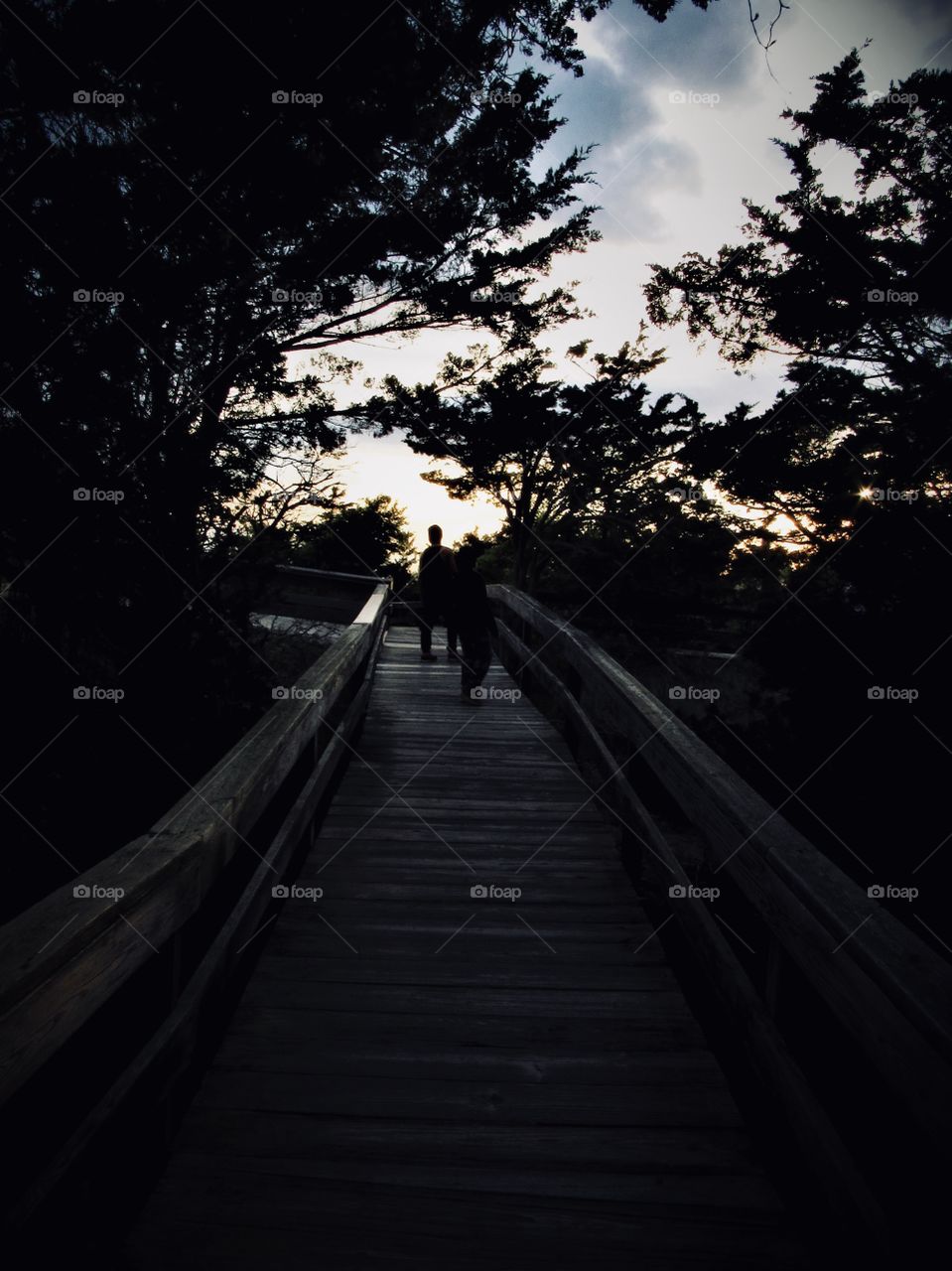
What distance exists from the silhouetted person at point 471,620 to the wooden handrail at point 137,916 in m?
4.21

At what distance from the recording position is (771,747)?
7031 mm

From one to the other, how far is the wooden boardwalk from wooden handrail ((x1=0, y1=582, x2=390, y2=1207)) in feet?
1.14

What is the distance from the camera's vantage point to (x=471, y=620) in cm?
724

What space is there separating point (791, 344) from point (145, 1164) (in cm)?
1460

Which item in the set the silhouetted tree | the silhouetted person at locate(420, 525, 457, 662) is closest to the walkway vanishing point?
the silhouetted person at locate(420, 525, 457, 662)

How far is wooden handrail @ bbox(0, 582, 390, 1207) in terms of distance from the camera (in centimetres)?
116

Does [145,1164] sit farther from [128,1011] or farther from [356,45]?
[356,45]

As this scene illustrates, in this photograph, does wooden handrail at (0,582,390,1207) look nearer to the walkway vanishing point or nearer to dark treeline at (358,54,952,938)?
the walkway vanishing point

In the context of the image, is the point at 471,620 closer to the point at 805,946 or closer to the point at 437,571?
the point at 437,571

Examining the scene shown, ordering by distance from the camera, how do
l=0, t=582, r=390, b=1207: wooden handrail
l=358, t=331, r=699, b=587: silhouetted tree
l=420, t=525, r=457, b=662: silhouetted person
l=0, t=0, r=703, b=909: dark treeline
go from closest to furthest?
1. l=0, t=582, r=390, b=1207: wooden handrail
2. l=0, t=0, r=703, b=909: dark treeline
3. l=420, t=525, r=457, b=662: silhouetted person
4. l=358, t=331, r=699, b=587: silhouetted tree

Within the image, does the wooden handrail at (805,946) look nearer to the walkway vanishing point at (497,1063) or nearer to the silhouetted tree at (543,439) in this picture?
the walkway vanishing point at (497,1063)

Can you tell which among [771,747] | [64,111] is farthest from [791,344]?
[64,111]

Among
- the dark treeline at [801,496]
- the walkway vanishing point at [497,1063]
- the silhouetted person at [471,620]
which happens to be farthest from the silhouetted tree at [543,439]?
the walkway vanishing point at [497,1063]

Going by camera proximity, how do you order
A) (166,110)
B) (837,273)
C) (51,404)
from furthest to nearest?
(837,273), (166,110), (51,404)
